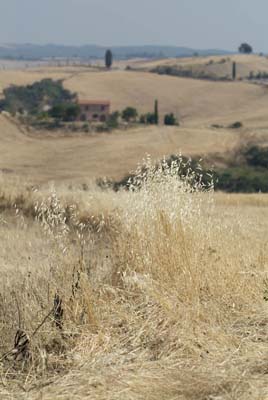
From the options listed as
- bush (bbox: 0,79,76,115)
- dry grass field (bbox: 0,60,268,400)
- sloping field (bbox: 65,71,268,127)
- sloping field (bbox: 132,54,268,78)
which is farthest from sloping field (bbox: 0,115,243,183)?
sloping field (bbox: 132,54,268,78)

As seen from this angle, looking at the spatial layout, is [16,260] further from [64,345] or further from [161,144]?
[161,144]

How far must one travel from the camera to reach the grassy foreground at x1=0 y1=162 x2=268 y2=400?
3752 millimetres

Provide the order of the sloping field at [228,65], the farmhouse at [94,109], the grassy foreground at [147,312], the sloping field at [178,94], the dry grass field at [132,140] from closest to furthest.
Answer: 1. the grassy foreground at [147,312]
2. the dry grass field at [132,140]
3. the farmhouse at [94,109]
4. the sloping field at [178,94]
5. the sloping field at [228,65]

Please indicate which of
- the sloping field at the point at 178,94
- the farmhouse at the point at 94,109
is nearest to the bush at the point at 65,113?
the farmhouse at the point at 94,109

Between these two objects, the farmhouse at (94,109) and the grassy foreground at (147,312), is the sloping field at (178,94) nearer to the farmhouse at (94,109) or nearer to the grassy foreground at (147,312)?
the farmhouse at (94,109)

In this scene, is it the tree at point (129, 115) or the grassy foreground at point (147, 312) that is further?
the tree at point (129, 115)

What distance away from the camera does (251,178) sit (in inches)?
1146

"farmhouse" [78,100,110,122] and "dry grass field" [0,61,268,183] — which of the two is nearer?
"dry grass field" [0,61,268,183]

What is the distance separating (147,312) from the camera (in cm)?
467

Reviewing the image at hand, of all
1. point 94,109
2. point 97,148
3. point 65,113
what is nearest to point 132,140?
point 97,148

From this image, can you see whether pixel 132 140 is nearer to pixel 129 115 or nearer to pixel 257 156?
pixel 257 156

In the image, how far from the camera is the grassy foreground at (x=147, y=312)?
375 cm

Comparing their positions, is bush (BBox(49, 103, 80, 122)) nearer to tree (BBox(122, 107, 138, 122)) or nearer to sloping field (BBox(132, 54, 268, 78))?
tree (BBox(122, 107, 138, 122))

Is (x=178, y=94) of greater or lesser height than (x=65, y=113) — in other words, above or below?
below
